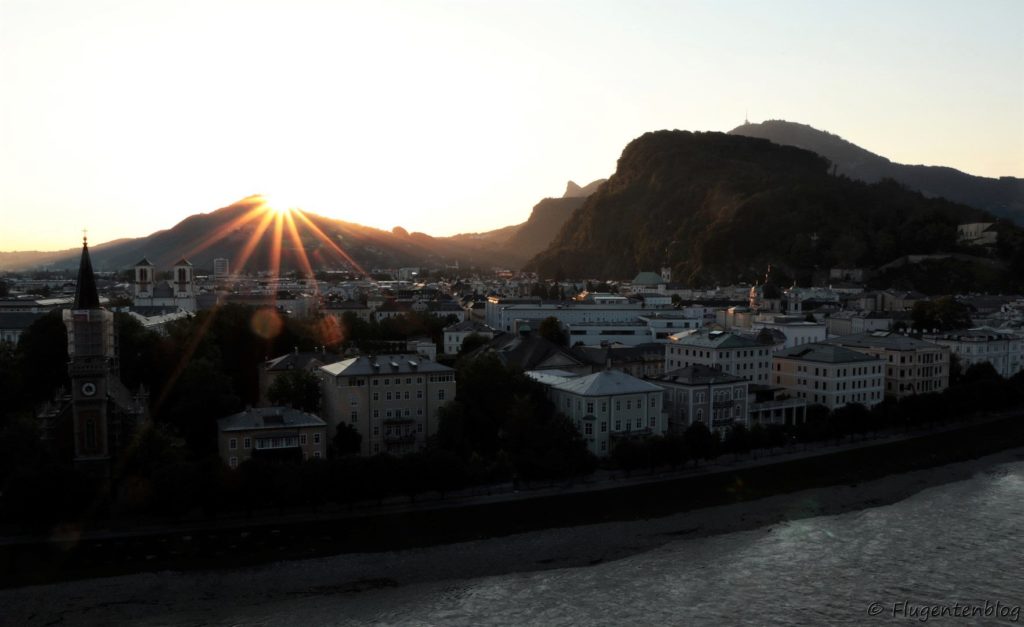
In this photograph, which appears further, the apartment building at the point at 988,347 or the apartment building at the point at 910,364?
the apartment building at the point at 988,347

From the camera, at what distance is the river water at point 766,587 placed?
2369 cm

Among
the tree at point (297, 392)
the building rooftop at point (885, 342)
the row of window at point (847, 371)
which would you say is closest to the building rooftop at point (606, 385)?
the tree at point (297, 392)

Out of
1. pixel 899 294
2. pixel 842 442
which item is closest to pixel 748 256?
pixel 899 294

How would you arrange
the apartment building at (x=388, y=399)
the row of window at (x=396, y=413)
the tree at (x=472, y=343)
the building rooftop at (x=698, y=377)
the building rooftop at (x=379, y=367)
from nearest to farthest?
the apartment building at (x=388, y=399)
the building rooftop at (x=379, y=367)
the row of window at (x=396, y=413)
the building rooftop at (x=698, y=377)
the tree at (x=472, y=343)

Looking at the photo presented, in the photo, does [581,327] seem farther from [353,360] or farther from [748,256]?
[748,256]

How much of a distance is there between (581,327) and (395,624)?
5679 cm

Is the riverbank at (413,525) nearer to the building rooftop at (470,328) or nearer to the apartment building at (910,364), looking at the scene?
the apartment building at (910,364)

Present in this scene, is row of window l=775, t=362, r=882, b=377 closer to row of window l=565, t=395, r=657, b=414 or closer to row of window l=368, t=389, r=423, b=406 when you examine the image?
row of window l=565, t=395, r=657, b=414

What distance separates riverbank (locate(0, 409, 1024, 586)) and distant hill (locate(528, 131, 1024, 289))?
3584 inches

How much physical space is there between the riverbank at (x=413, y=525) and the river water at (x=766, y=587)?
2.27m

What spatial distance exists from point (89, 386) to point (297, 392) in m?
9.79

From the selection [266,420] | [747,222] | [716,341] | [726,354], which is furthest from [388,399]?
[747,222]

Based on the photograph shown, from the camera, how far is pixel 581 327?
78688mm

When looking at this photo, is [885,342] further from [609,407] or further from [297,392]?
[297,392]
